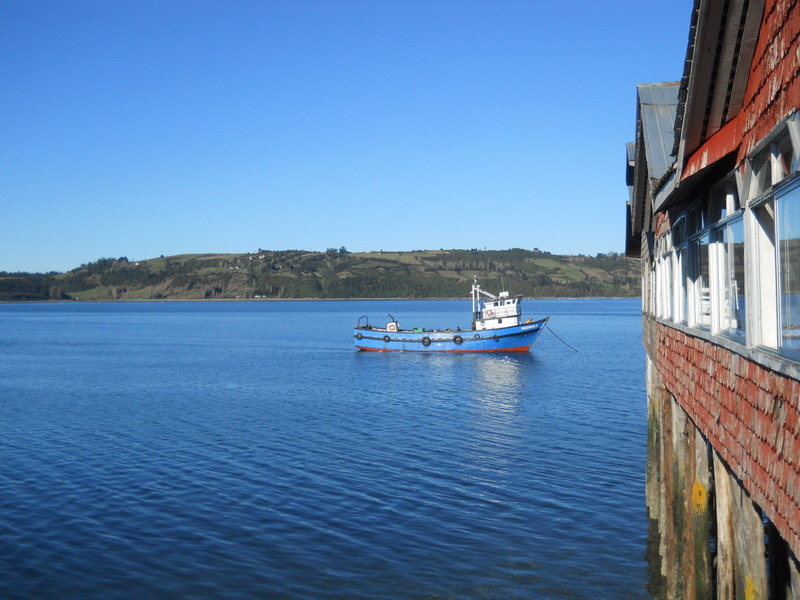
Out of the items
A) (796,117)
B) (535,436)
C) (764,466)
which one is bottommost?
(535,436)

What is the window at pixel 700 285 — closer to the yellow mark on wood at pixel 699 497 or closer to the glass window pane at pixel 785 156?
the yellow mark on wood at pixel 699 497

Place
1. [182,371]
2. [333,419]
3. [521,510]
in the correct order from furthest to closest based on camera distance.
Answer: [182,371], [333,419], [521,510]

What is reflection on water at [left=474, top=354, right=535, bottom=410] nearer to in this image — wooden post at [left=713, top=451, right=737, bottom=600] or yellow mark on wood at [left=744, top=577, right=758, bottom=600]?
wooden post at [left=713, top=451, right=737, bottom=600]

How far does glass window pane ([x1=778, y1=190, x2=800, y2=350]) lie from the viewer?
438 centimetres

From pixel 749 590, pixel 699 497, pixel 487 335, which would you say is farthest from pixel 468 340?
pixel 749 590

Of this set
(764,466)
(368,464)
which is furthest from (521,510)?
(764,466)

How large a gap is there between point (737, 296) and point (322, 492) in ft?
40.3

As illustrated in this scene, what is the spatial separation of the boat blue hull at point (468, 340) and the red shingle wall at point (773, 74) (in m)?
50.5

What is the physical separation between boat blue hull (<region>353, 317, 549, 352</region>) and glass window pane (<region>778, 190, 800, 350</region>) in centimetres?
5143

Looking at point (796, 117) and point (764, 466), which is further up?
point (796, 117)

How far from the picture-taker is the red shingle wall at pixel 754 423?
14.7 feet

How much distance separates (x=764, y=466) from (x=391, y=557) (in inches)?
356

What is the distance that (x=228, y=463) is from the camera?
789 inches

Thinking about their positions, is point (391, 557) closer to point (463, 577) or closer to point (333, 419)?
point (463, 577)
